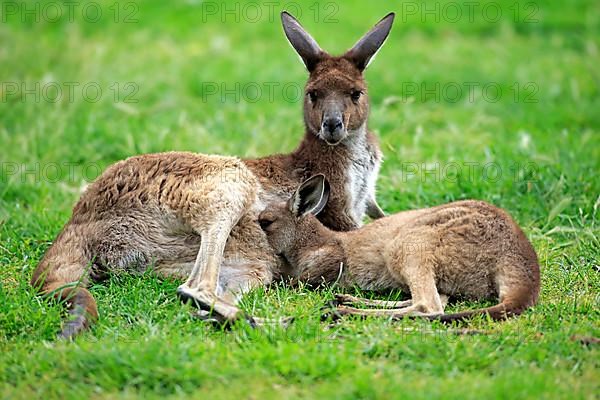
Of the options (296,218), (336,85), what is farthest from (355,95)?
(296,218)

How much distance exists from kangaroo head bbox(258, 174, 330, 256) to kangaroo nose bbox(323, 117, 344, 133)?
1.44 feet

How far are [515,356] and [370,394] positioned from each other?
35.6 inches

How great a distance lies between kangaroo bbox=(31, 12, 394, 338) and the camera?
5.43 meters

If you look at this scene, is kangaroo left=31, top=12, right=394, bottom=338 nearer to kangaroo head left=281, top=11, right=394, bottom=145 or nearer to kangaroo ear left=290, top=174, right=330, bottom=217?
kangaroo head left=281, top=11, right=394, bottom=145

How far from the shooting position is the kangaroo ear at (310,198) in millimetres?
6082

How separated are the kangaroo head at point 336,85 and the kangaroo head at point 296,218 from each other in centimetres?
48

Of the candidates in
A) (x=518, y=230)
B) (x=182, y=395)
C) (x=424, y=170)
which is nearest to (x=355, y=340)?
(x=182, y=395)

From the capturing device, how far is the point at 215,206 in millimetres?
5680

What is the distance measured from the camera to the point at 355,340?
15.9 feet

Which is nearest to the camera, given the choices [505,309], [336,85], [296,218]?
[505,309]

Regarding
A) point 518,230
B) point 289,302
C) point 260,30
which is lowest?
point 289,302

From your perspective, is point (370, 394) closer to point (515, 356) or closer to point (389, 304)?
point (515, 356)

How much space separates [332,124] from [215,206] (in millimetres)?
1123

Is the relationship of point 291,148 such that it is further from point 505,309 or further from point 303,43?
point 505,309
